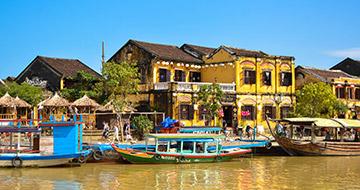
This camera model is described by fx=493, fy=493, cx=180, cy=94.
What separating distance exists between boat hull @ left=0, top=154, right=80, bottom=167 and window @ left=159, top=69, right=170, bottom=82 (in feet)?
49.7

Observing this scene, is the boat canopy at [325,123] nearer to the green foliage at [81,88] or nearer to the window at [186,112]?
the window at [186,112]

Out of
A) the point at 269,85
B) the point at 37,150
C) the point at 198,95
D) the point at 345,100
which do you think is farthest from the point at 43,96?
the point at 345,100

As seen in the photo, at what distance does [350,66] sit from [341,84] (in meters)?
13.3

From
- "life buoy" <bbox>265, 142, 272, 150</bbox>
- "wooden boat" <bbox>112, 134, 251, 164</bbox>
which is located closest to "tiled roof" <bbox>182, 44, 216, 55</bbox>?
"life buoy" <bbox>265, 142, 272, 150</bbox>

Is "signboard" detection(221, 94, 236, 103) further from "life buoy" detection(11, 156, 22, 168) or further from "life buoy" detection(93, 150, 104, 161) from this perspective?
"life buoy" detection(11, 156, 22, 168)

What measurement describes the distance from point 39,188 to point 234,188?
6858 mm

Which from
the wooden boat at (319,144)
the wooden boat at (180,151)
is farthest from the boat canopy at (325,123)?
the wooden boat at (180,151)

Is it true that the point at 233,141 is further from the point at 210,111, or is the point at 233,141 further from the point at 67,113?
the point at 67,113

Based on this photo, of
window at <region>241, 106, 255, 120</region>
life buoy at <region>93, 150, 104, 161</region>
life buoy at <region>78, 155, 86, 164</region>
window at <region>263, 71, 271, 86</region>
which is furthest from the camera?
window at <region>263, 71, 271, 86</region>

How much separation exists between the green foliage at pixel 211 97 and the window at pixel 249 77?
419 cm

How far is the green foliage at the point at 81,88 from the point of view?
35.8m

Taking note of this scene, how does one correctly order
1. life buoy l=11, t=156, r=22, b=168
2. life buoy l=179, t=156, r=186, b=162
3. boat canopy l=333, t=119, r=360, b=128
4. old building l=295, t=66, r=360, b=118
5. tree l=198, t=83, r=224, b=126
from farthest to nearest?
old building l=295, t=66, r=360, b=118
tree l=198, t=83, r=224, b=126
boat canopy l=333, t=119, r=360, b=128
life buoy l=179, t=156, r=186, b=162
life buoy l=11, t=156, r=22, b=168

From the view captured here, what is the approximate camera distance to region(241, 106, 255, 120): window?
120 feet

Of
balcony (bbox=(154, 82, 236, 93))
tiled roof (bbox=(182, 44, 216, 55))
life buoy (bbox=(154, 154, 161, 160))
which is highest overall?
tiled roof (bbox=(182, 44, 216, 55))
